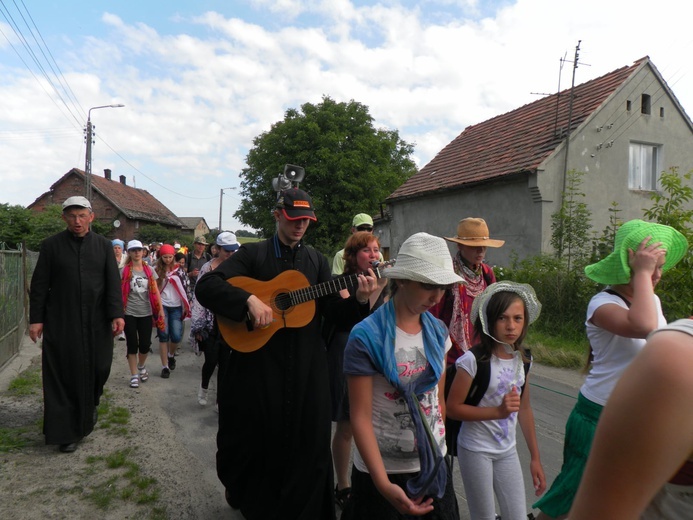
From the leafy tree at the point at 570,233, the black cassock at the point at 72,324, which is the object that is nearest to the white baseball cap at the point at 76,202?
the black cassock at the point at 72,324

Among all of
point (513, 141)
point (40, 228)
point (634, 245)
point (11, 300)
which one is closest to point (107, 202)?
point (40, 228)

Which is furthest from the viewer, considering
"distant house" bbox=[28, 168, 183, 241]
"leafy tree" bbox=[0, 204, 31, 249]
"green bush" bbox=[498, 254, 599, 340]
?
"distant house" bbox=[28, 168, 183, 241]

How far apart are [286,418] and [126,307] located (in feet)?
15.4

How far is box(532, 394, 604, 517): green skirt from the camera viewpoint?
8.43 ft

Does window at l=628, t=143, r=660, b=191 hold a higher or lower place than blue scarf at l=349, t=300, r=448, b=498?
higher

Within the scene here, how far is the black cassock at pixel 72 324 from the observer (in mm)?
4652

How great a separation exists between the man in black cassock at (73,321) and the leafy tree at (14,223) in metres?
18.5

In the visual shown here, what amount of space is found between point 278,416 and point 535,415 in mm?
3721

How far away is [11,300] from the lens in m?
8.48

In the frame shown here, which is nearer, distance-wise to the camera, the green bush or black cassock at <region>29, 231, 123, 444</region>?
black cassock at <region>29, 231, 123, 444</region>

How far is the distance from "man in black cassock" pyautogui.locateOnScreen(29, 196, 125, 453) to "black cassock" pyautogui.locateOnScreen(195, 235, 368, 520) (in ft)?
6.73

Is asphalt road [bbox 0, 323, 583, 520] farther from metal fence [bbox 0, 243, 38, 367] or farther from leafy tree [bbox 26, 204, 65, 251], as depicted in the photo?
leafy tree [bbox 26, 204, 65, 251]

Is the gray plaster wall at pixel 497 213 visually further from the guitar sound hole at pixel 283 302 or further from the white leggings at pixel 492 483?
the white leggings at pixel 492 483

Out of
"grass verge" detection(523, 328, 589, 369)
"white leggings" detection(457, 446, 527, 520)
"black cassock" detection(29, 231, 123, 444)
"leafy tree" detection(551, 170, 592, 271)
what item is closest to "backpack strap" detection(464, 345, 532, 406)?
"white leggings" detection(457, 446, 527, 520)
